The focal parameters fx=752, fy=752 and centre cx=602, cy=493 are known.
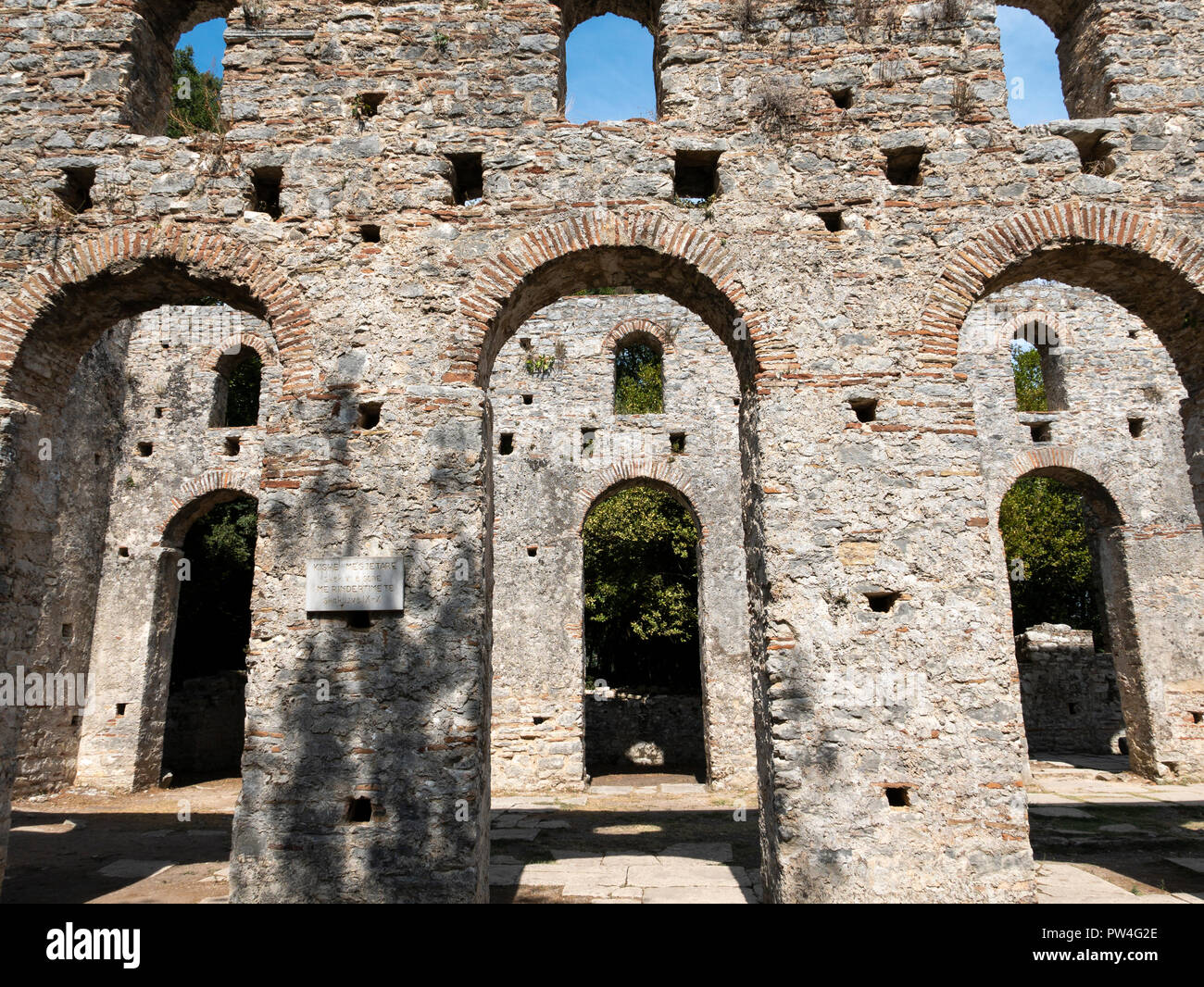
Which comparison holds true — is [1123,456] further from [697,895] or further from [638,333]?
[697,895]

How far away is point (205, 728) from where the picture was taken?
14.9 metres

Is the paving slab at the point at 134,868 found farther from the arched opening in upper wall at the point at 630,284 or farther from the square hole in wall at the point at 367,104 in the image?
the square hole in wall at the point at 367,104

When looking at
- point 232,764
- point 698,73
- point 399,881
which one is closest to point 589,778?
point 399,881

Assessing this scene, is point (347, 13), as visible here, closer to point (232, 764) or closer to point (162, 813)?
point (162, 813)

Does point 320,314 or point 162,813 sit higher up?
point 320,314

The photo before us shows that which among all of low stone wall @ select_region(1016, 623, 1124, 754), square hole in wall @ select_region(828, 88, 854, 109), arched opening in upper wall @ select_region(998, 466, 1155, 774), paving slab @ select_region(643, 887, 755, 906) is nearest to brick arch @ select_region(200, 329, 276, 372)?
square hole in wall @ select_region(828, 88, 854, 109)

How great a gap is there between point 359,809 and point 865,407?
15.1 ft

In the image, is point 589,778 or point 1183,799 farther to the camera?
point 589,778

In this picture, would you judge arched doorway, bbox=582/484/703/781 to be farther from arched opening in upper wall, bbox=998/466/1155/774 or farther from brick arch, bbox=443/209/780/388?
brick arch, bbox=443/209/780/388

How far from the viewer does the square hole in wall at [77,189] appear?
615 centimetres

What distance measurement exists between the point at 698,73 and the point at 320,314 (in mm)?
3696

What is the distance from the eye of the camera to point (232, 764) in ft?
49.2

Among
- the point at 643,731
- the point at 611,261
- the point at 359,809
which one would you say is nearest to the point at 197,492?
the point at 643,731

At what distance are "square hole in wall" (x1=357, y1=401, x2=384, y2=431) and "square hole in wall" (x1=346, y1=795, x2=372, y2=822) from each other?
8.60 feet
